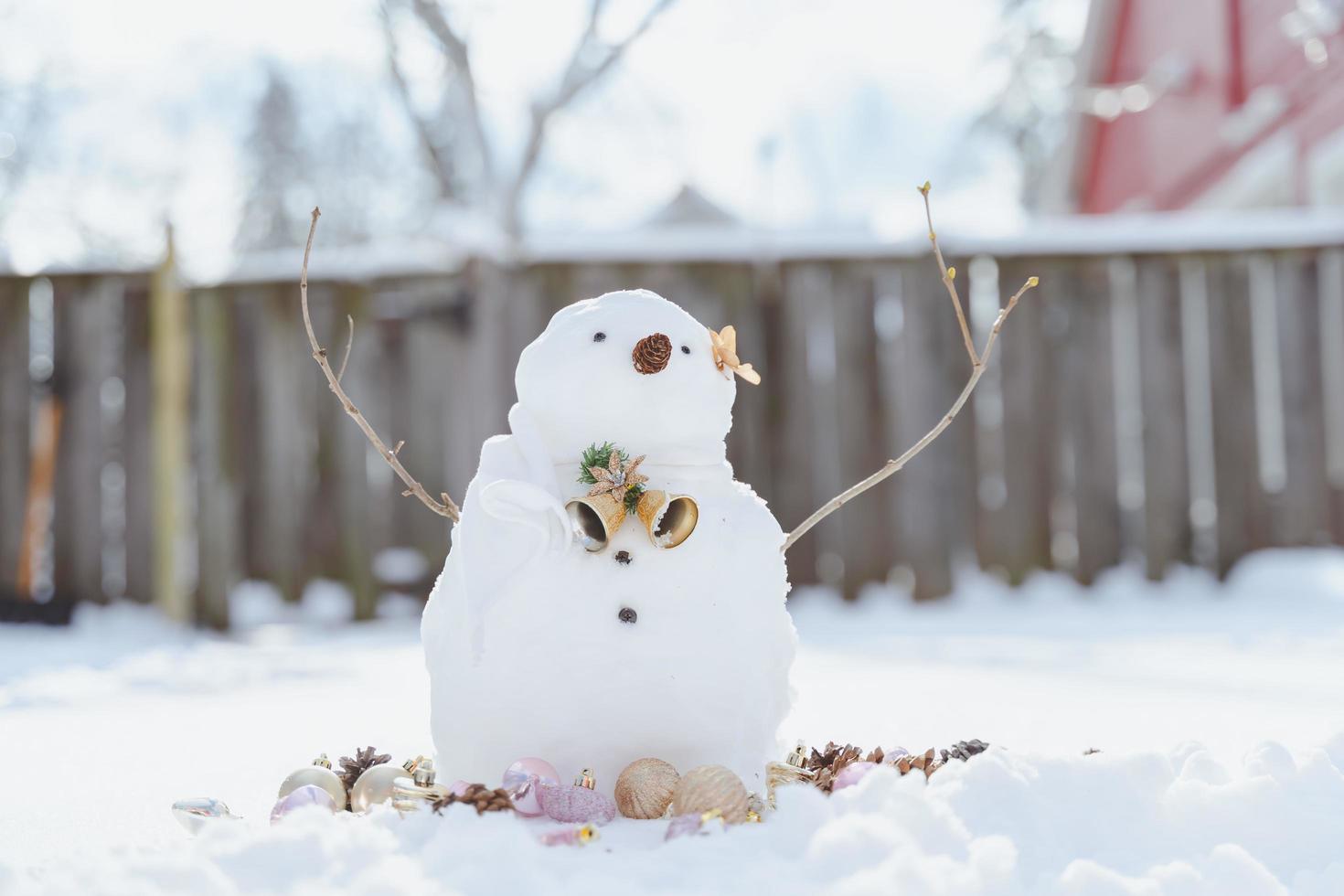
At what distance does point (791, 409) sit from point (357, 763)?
9.52ft

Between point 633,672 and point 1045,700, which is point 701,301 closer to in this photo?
point 1045,700

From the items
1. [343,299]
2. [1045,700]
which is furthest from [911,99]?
[1045,700]

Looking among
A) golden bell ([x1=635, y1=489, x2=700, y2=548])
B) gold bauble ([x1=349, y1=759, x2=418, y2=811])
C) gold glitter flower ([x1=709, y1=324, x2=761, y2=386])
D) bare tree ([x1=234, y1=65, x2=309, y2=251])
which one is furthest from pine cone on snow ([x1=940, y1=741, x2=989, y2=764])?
bare tree ([x1=234, y1=65, x2=309, y2=251])

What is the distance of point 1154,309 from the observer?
458 centimetres

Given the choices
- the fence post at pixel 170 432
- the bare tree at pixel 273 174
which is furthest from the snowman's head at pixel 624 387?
the bare tree at pixel 273 174

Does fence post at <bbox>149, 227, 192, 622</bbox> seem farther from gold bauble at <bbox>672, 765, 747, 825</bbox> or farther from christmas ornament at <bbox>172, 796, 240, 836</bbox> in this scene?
gold bauble at <bbox>672, 765, 747, 825</bbox>

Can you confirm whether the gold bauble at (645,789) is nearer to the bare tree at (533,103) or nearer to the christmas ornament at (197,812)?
the christmas ornament at (197,812)

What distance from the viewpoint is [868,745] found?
83.0 inches

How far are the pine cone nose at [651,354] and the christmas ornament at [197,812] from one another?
0.87m

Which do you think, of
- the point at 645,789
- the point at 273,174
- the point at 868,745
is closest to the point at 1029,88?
the point at 273,174

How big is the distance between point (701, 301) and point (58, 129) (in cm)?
892

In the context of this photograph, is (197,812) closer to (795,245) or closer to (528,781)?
(528,781)

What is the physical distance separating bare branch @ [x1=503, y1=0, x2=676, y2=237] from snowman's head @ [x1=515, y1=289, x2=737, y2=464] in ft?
13.3

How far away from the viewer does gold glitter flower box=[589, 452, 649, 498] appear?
1.62m
